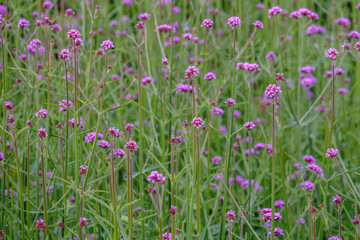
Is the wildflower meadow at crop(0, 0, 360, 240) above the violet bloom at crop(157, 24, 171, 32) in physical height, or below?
below

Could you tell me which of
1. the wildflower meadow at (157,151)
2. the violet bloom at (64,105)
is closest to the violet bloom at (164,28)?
the wildflower meadow at (157,151)

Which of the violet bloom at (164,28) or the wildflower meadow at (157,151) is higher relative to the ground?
the violet bloom at (164,28)

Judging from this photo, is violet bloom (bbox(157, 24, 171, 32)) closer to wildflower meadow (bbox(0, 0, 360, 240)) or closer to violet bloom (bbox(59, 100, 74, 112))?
wildflower meadow (bbox(0, 0, 360, 240))

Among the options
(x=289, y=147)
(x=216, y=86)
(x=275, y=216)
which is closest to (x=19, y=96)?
(x=216, y=86)

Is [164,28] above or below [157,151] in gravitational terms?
above

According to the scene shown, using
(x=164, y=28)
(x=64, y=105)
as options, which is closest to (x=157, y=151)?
(x=164, y=28)

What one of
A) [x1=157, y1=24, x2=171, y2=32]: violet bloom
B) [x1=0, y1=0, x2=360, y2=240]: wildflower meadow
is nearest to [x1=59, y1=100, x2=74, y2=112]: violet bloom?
[x1=0, y1=0, x2=360, y2=240]: wildflower meadow

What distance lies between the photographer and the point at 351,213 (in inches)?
98.3

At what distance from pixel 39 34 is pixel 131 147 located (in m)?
0.98

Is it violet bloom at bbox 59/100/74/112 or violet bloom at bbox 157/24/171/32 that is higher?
violet bloom at bbox 157/24/171/32

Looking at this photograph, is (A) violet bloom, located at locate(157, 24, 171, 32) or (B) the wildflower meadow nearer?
(B) the wildflower meadow

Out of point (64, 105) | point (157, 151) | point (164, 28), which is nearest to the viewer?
point (64, 105)

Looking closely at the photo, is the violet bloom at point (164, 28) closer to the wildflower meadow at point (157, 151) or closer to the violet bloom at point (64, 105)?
the wildflower meadow at point (157, 151)

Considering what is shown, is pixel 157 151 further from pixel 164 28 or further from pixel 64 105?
pixel 64 105
